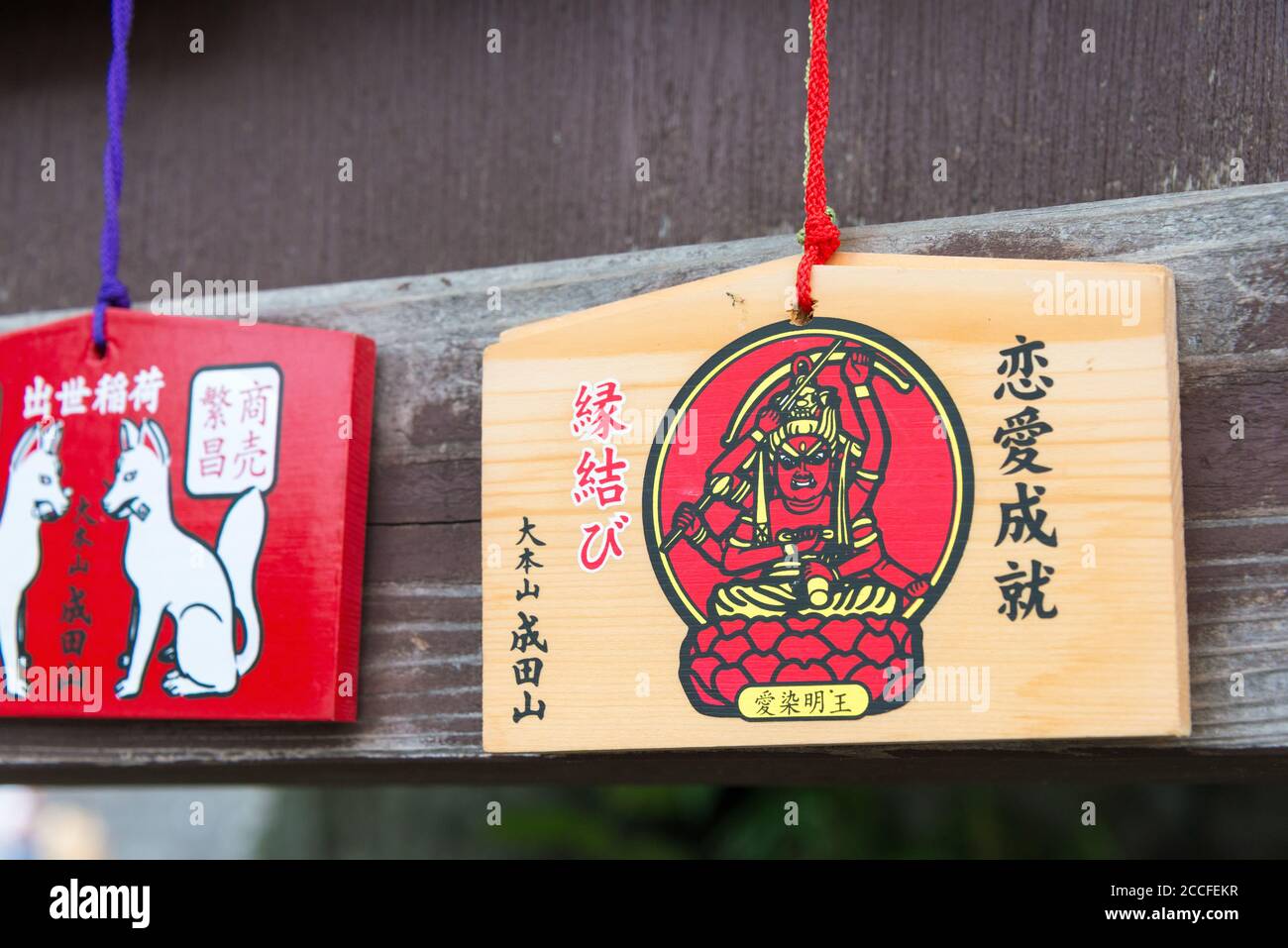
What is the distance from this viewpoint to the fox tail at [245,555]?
1167mm

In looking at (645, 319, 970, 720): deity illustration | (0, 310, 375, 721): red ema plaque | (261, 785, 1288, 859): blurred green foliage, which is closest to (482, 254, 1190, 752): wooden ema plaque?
(645, 319, 970, 720): deity illustration

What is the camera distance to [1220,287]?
1014mm

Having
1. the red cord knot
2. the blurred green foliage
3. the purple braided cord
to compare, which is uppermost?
the purple braided cord

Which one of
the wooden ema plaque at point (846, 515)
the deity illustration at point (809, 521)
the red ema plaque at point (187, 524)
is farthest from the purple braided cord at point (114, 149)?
the deity illustration at point (809, 521)

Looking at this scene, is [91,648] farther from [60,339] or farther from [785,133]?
[785,133]

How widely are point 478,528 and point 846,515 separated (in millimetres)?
383

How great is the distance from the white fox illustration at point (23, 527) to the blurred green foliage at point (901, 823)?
133 centimetres

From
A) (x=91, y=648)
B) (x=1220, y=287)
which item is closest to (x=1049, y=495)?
(x=1220, y=287)

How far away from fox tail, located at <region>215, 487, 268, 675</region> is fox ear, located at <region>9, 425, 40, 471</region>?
0.24 meters

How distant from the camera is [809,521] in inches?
39.0

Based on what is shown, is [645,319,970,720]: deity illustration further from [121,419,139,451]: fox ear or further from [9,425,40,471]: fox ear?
[9,425,40,471]: fox ear

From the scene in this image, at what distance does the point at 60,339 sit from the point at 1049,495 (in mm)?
1005

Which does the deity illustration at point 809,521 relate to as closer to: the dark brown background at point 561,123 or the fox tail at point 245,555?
the dark brown background at point 561,123

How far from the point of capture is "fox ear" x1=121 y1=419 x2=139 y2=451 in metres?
1.23
